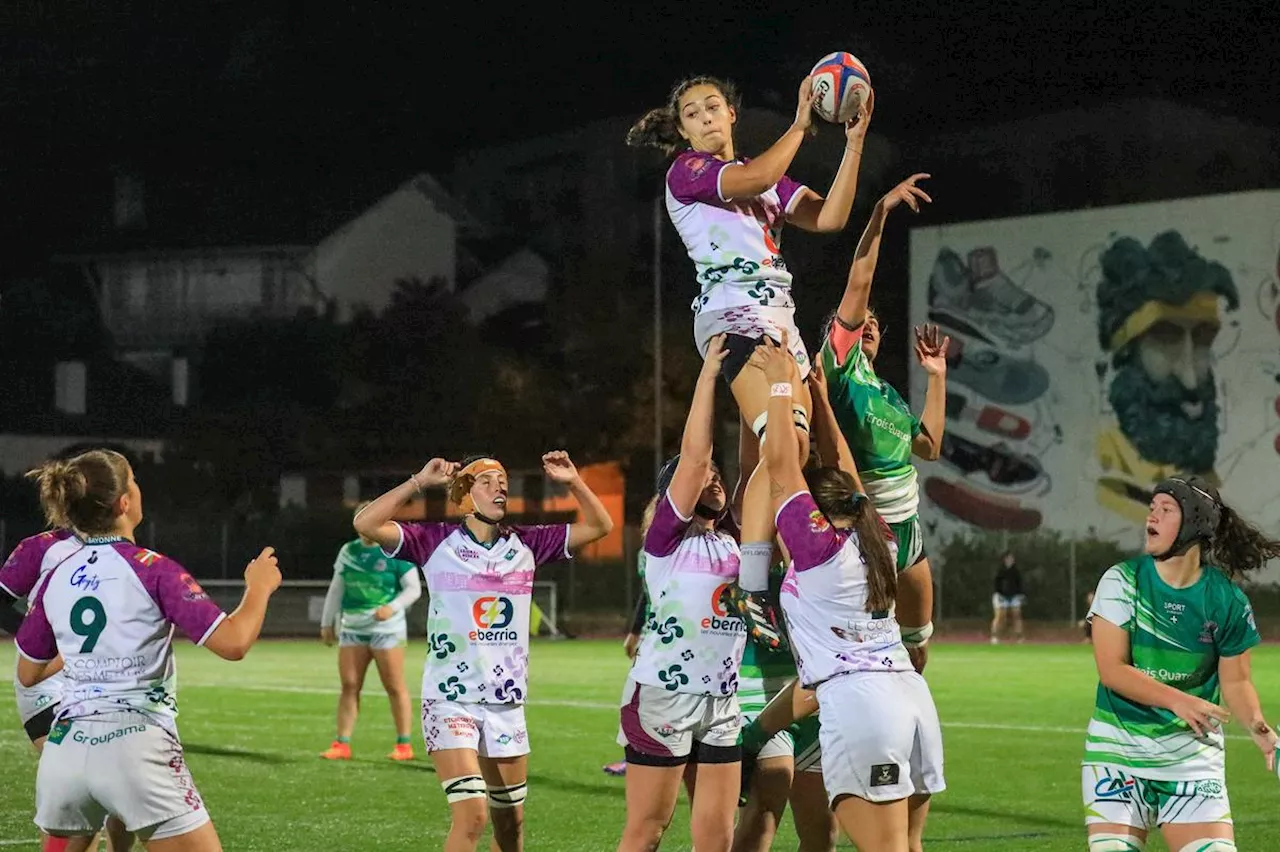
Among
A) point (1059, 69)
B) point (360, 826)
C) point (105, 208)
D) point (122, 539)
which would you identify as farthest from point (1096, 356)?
point (122, 539)

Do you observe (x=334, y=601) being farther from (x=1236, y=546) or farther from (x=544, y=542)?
A: (x=1236, y=546)

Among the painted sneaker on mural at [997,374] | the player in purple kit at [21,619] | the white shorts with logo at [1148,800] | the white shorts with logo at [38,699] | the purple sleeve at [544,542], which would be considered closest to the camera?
the white shorts with logo at [1148,800]

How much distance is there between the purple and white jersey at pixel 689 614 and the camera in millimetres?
7457

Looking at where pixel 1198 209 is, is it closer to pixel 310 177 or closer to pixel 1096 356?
pixel 1096 356

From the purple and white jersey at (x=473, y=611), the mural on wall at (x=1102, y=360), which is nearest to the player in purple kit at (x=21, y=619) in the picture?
the purple and white jersey at (x=473, y=611)

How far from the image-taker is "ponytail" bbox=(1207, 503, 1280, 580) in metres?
6.90

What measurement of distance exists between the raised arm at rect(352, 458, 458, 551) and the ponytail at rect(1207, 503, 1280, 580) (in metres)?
3.31

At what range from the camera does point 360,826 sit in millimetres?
11531

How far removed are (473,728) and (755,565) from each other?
1.99 metres

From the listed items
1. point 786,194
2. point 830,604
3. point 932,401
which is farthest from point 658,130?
point 830,604

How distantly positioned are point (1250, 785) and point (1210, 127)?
35294 mm

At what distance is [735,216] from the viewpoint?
7.84 m

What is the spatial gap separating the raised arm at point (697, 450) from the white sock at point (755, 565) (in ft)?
1.63

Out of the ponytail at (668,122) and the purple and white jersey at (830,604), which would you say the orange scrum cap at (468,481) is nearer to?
the ponytail at (668,122)
